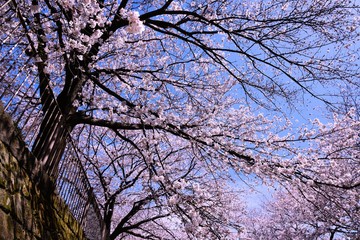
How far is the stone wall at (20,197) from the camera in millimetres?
3008

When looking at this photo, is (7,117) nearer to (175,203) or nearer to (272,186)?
(175,203)

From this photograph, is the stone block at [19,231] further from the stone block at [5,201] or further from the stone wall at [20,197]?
the stone block at [5,201]

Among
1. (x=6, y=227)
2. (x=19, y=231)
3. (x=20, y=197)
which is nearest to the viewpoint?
(x=6, y=227)

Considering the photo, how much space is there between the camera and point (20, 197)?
336cm

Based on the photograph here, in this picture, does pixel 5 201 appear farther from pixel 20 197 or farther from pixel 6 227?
pixel 20 197

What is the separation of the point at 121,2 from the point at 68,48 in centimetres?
331

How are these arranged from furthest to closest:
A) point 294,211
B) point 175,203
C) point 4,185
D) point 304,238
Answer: point 294,211, point 304,238, point 175,203, point 4,185

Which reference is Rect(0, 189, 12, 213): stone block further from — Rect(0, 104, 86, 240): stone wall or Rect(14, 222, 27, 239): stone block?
Rect(14, 222, 27, 239): stone block

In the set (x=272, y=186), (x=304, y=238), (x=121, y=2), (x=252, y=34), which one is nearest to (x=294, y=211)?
(x=304, y=238)

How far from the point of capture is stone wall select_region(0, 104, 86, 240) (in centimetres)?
301

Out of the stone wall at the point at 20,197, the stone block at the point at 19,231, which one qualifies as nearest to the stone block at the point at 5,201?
the stone wall at the point at 20,197

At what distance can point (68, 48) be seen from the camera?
4.71 m

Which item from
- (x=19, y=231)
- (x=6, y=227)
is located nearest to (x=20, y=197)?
(x=19, y=231)

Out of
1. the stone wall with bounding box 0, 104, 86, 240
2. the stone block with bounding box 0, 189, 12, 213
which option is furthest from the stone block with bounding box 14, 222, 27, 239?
the stone block with bounding box 0, 189, 12, 213
